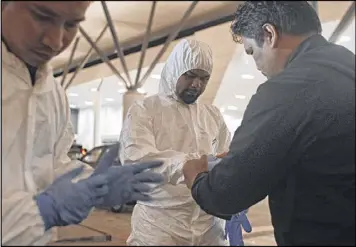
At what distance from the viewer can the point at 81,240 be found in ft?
2.12

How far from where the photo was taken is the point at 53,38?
568 millimetres

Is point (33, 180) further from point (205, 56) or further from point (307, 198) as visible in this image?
point (205, 56)

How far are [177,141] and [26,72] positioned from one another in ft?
2.08

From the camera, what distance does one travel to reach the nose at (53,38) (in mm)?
560

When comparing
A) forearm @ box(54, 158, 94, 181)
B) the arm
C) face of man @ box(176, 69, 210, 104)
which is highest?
forearm @ box(54, 158, 94, 181)

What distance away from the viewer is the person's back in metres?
0.73

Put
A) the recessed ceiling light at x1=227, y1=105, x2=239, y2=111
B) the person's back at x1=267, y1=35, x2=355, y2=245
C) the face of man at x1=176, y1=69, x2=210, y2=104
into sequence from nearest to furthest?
1. the person's back at x1=267, y1=35, x2=355, y2=245
2. the recessed ceiling light at x1=227, y1=105, x2=239, y2=111
3. the face of man at x1=176, y1=69, x2=210, y2=104

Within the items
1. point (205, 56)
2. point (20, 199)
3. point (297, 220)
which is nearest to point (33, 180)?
point (20, 199)

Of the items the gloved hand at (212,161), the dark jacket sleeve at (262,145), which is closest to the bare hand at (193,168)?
the gloved hand at (212,161)

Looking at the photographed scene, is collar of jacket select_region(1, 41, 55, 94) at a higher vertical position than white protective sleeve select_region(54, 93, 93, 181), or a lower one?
higher

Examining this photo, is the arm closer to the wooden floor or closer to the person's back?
the wooden floor

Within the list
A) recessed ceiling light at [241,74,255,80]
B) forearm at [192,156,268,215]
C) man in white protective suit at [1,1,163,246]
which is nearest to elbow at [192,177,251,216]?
forearm at [192,156,268,215]

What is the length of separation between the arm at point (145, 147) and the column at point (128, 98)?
1 centimetres

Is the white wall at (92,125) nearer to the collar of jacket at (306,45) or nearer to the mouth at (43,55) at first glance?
the mouth at (43,55)
